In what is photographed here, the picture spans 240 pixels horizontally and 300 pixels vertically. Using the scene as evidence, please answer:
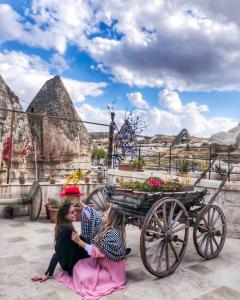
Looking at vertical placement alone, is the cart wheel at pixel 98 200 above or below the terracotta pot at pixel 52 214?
above

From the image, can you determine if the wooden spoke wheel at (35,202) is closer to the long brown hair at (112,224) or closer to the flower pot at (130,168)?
the flower pot at (130,168)

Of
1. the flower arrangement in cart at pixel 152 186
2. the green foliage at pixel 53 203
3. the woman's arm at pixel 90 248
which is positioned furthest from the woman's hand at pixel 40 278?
the green foliage at pixel 53 203

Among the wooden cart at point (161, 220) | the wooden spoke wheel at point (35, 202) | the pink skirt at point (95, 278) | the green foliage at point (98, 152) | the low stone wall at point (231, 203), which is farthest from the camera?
the green foliage at point (98, 152)

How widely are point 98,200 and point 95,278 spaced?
8.26 feet

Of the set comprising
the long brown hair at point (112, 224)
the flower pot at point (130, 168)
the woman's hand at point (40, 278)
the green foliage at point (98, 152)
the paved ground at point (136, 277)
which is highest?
the green foliage at point (98, 152)

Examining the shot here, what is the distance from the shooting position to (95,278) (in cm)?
367

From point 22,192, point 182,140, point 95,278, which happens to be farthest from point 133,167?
point 182,140

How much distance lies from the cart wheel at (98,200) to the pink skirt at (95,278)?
2.01 metres

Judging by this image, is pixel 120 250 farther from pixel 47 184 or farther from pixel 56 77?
pixel 56 77

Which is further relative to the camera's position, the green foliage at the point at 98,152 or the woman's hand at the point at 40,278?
the green foliage at the point at 98,152

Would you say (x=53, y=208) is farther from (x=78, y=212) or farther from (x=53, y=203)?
(x=78, y=212)

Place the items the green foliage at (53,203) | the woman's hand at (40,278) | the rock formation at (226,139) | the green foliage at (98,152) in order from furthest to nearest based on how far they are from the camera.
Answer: the green foliage at (98,152) < the rock formation at (226,139) < the green foliage at (53,203) < the woman's hand at (40,278)

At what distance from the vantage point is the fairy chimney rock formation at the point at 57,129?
28987 mm

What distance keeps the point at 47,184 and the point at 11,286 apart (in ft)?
15.3
